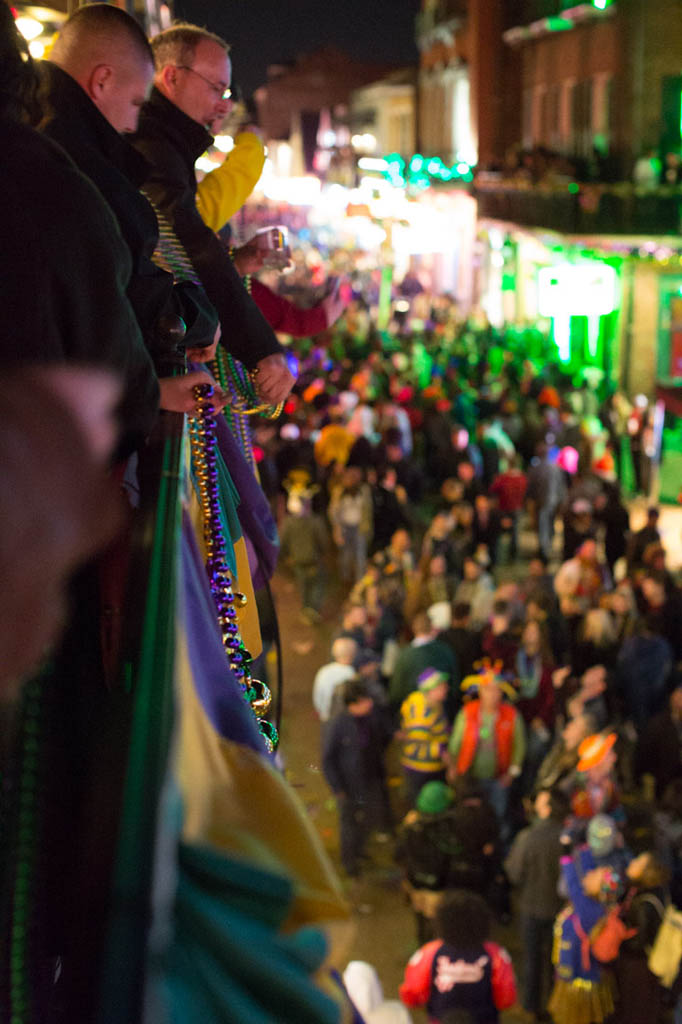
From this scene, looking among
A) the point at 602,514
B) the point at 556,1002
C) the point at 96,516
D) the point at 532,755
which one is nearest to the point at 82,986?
the point at 96,516

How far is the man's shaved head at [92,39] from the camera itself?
2273 millimetres

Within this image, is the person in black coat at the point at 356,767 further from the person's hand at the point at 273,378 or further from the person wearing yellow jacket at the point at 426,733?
the person's hand at the point at 273,378

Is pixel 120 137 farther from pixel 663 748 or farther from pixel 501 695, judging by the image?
pixel 663 748

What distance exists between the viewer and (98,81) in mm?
2285

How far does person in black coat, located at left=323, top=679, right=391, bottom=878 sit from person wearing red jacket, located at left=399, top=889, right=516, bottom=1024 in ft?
9.26

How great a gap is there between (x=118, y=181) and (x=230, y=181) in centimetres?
102

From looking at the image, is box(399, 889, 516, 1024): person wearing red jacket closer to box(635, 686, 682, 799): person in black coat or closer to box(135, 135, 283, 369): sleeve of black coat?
box(635, 686, 682, 799): person in black coat

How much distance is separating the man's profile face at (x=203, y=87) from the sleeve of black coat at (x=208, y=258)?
0.13 m

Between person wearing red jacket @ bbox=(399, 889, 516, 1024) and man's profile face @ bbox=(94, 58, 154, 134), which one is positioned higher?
man's profile face @ bbox=(94, 58, 154, 134)

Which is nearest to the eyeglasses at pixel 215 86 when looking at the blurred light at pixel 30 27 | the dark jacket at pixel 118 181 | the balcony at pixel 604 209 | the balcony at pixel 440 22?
the dark jacket at pixel 118 181

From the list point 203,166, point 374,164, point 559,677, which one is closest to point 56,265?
point 203,166

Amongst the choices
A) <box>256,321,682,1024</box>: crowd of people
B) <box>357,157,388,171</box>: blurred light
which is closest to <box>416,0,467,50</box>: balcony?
<box>357,157,388,171</box>: blurred light

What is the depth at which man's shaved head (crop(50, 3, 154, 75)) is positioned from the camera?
2.27 m

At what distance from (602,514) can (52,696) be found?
1304 centimetres
